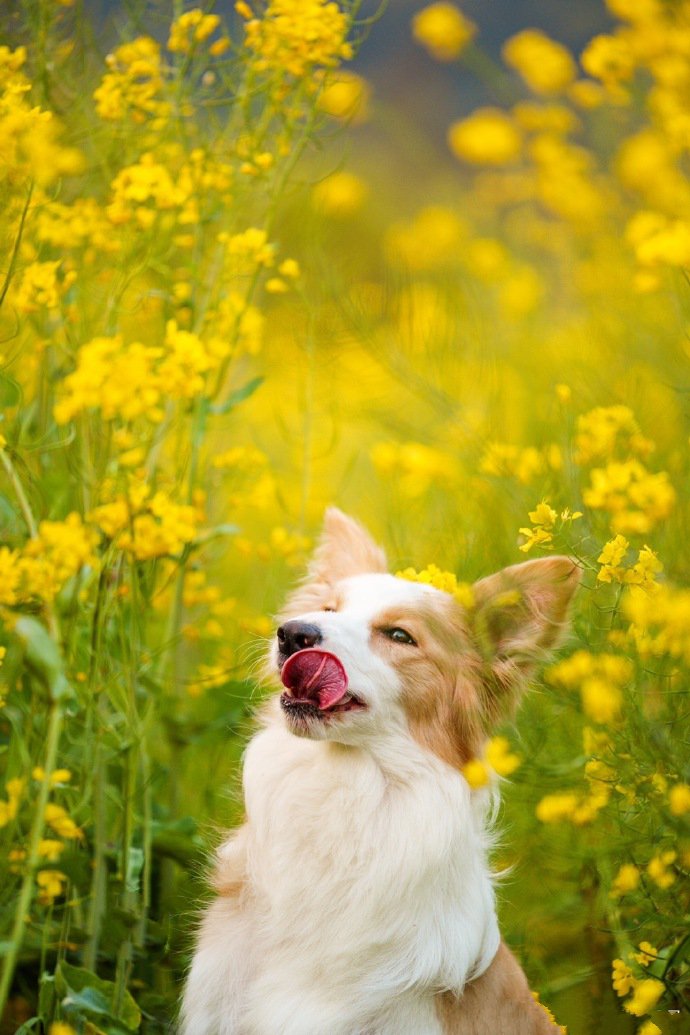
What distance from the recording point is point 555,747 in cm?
344

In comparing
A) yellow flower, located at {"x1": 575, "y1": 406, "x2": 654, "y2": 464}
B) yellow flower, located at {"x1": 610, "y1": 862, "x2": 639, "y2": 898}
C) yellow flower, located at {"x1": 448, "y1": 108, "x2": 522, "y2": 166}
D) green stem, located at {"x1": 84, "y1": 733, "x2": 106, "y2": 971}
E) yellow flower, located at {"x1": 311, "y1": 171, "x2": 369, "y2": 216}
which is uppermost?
yellow flower, located at {"x1": 448, "y1": 108, "x2": 522, "y2": 166}

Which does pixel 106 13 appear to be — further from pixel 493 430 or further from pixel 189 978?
pixel 189 978

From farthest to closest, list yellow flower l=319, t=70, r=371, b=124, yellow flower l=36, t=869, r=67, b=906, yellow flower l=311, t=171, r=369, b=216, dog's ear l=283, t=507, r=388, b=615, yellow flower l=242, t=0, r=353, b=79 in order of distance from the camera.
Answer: yellow flower l=311, t=171, r=369, b=216 < yellow flower l=319, t=70, r=371, b=124 < dog's ear l=283, t=507, r=388, b=615 < yellow flower l=242, t=0, r=353, b=79 < yellow flower l=36, t=869, r=67, b=906

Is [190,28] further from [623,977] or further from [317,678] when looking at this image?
[623,977]

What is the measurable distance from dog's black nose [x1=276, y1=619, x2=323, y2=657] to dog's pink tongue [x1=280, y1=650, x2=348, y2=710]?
25 millimetres

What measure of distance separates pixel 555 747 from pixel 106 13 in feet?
9.38

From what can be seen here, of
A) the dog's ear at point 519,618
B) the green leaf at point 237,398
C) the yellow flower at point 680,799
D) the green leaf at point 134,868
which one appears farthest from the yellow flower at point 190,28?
the yellow flower at point 680,799

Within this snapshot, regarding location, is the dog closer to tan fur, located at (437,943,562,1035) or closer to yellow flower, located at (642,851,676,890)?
tan fur, located at (437,943,562,1035)

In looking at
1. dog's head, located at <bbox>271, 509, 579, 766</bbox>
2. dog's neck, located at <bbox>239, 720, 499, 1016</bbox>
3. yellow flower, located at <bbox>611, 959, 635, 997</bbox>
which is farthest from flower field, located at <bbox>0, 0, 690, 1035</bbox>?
dog's neck, located at <bbox>239, 720, 499, 1016</bbox>

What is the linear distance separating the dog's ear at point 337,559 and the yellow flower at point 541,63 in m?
1.31

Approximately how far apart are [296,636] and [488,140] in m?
1.49

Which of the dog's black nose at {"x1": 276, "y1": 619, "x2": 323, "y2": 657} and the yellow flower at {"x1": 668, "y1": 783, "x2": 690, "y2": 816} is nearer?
the yellow flower at {"x1": 668, "y1": 783, "x2": 690, "y2": 816}

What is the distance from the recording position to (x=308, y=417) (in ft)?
12.6

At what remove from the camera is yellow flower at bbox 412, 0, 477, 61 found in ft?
8.87
